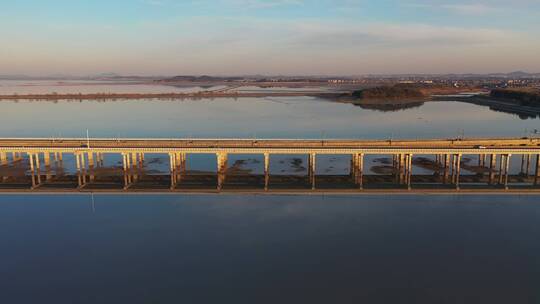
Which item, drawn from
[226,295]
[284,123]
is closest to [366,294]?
[226,295]

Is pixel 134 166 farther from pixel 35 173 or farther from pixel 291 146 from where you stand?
pixel 291 146

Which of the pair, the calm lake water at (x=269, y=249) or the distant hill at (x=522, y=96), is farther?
the distant hill at (x=522, y=96)

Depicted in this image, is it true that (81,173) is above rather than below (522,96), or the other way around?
below

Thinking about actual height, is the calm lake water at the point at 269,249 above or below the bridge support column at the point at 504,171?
below

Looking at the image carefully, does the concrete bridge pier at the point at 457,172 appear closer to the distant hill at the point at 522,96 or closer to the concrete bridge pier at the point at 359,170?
the concrete bridge pier at the point at 359,170

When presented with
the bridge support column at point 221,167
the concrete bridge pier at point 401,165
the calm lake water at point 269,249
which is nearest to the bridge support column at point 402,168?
the concrete bridge pier at point 401,165

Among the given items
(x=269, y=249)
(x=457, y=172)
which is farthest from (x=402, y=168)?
(x=269, y=249)

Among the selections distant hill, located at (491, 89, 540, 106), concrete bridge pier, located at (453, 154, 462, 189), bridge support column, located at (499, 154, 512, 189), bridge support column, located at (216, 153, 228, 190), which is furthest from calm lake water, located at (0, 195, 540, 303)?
distant hill, located at (491, 89, 540, 106)

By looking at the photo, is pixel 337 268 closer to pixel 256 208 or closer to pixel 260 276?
pixel 260 276

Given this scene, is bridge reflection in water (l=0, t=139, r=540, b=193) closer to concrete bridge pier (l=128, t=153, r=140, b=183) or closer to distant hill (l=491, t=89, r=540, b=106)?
concrete bridge pier (l=128, t=153, r=140, b=183)
